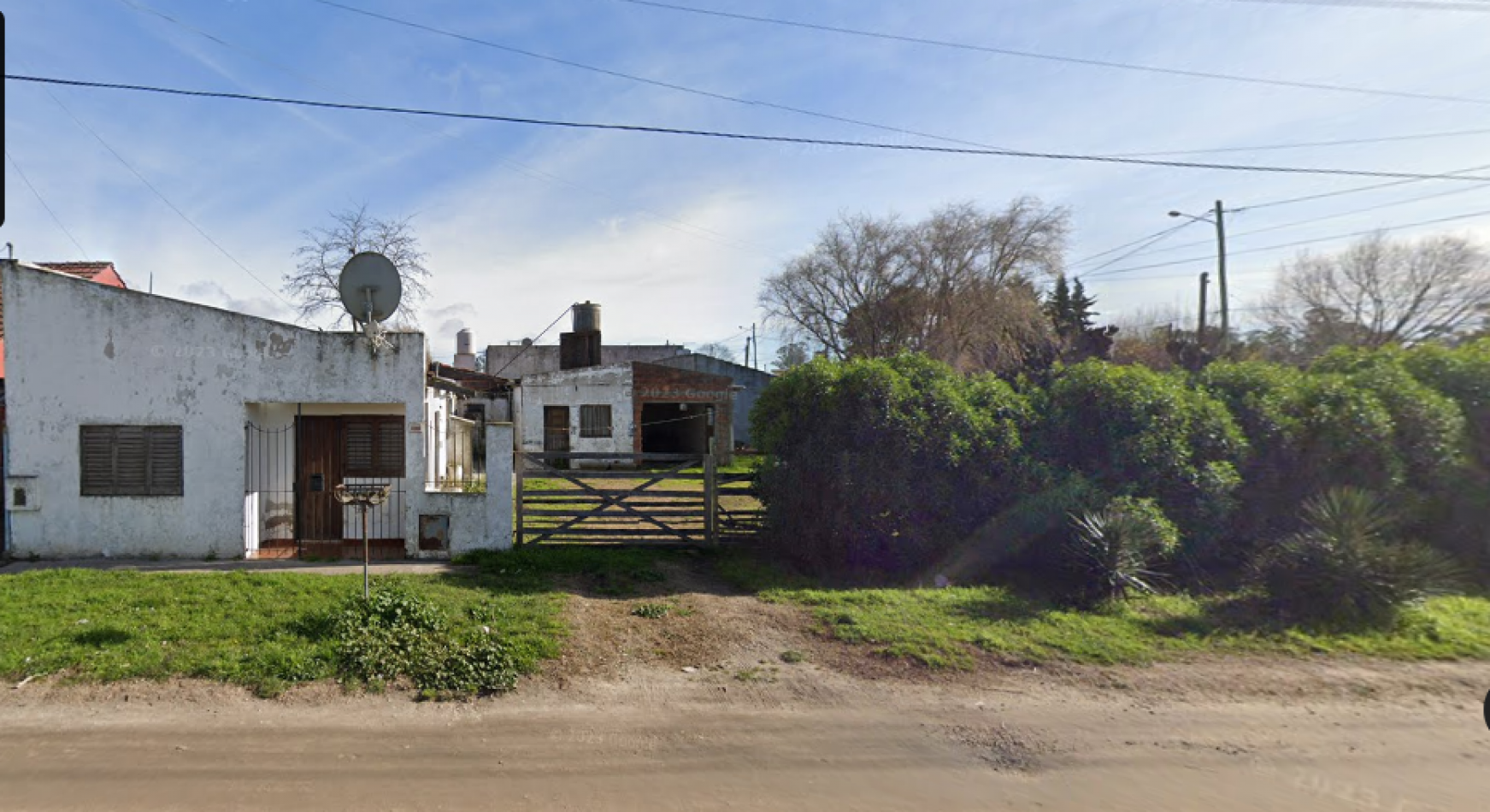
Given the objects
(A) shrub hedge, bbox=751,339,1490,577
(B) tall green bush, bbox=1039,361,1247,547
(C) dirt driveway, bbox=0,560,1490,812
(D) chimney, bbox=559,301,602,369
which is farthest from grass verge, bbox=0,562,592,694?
(D) chimney, bbox=559,301,602,369

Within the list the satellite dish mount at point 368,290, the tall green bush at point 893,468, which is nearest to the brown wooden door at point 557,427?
→ the satellite dish mount at point 368,290

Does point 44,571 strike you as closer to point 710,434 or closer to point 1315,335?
point 710,434

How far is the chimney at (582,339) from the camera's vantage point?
1166 inches

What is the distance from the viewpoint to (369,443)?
36.3 feet

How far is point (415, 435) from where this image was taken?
365 inches

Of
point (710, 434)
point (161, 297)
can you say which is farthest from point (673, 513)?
point (710, 434)

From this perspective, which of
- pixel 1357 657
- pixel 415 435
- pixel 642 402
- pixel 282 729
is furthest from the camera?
pixel 642 402

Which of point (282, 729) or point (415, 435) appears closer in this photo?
point (282, 729)

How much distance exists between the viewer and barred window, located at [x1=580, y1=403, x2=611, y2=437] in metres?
26.7

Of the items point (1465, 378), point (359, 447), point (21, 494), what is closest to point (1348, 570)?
point (1465, 378)

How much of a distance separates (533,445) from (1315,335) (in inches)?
1220

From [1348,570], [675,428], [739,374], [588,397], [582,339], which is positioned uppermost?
[582,339]

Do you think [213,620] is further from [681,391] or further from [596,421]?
[681,391]

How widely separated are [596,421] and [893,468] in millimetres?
19668
